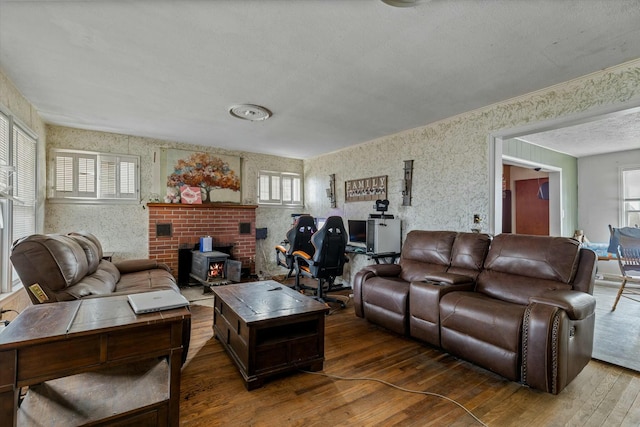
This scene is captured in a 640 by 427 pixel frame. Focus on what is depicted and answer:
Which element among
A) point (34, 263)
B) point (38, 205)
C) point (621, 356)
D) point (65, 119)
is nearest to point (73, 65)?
point (34, 263)

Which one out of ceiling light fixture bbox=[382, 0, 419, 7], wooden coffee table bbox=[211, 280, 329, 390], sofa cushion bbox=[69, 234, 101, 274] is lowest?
wooden coffee table bbox=[211, 280, 329, 390]

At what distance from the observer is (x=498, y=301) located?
94.3 inches

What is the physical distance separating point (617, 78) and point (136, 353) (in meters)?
3.85

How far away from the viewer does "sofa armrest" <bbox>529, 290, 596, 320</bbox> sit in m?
1.97

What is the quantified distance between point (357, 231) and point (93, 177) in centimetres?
418

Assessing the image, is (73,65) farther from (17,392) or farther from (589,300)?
(589,300)

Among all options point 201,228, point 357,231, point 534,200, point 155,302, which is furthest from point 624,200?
point 201,228

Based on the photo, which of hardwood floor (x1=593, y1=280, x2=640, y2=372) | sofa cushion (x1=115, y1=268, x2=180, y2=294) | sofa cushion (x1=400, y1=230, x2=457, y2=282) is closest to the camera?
hardwood floor (x1=593, y1=280, x2=640, y2=372)

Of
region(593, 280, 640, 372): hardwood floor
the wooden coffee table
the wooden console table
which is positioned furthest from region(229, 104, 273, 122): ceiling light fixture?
region(593, 280, 640, 372): hardwood floor

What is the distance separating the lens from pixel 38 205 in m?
3.71

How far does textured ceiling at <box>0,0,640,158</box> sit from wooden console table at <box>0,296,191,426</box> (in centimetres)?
174

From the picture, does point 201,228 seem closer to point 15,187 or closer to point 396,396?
point 15,187

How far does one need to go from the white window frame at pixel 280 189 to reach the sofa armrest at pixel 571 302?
475cm

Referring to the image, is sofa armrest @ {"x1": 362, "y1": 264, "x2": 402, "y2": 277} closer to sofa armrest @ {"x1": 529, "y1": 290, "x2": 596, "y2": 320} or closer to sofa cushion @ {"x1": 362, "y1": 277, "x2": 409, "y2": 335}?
sofa cushion @ {"x1": 362, "y1": 277, "x2": 409, "y2": 335}
